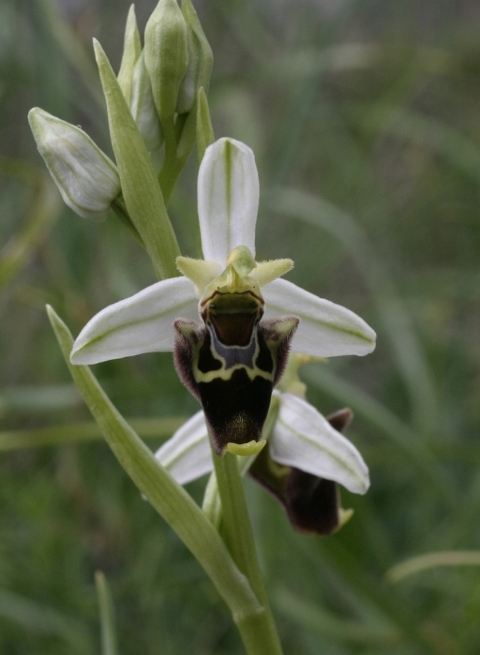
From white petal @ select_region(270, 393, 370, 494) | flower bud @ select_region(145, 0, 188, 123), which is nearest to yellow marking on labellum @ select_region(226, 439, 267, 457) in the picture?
white petal @ select_region(270, 393, 370, 494)

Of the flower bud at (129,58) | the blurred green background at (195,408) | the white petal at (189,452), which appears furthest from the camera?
the blurred green background at (195,408)

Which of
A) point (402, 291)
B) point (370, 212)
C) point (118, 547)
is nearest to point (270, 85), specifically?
point (370, 212)

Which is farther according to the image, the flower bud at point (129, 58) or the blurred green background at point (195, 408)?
the blurred green background at point (195, 408)

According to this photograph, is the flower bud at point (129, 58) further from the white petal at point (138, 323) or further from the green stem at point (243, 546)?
the green stem at point (243, 546)

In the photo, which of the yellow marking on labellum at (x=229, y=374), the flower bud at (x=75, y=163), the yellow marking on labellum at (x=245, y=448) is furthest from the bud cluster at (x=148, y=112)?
the yellow marking on labellum at (x=245, y=448)

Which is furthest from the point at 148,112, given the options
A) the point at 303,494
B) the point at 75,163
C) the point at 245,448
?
the point at 303,494

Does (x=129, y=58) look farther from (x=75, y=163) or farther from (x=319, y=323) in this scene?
(x=319, y=323)

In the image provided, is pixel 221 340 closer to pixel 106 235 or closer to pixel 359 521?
pixel 359 521
